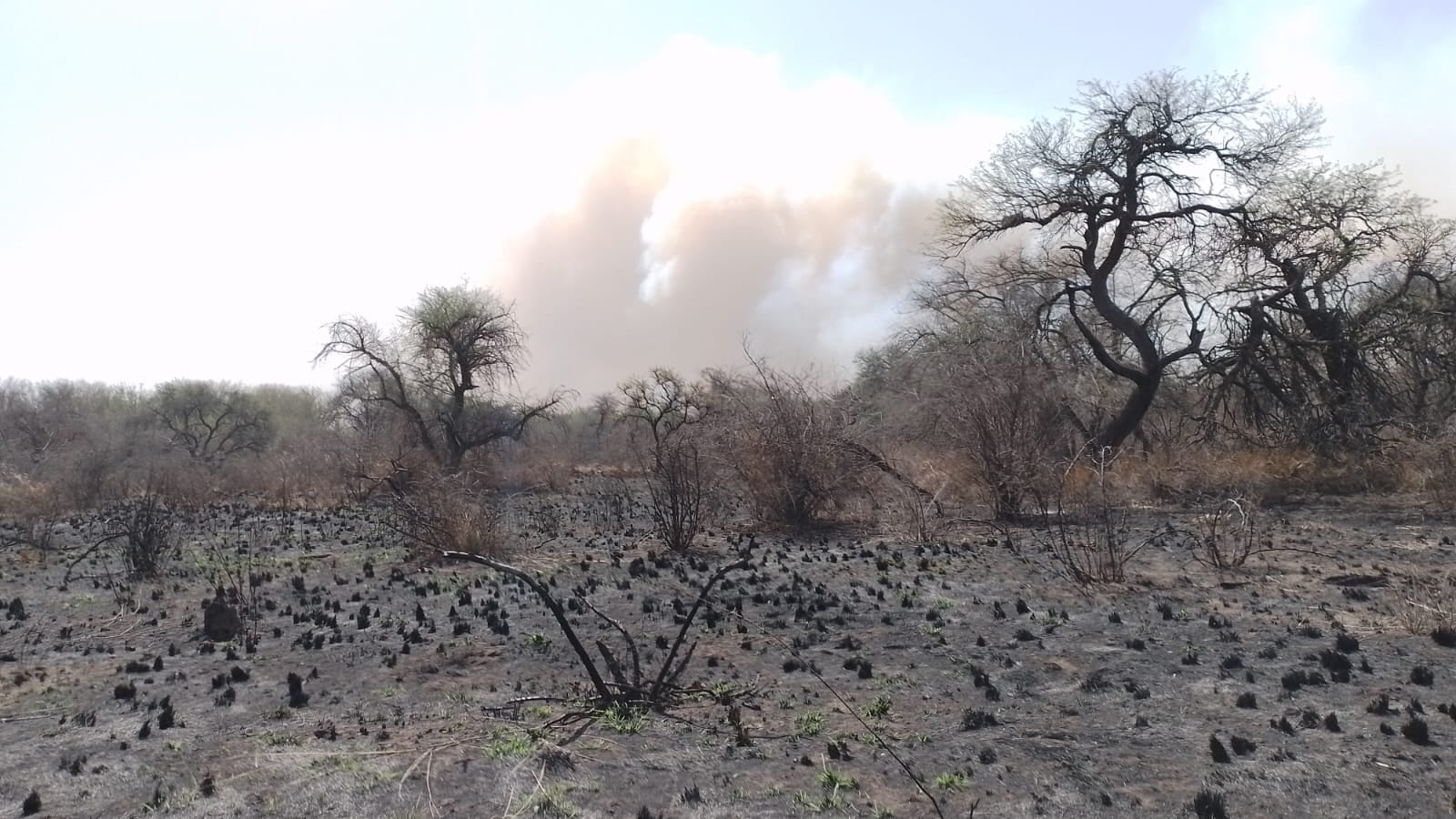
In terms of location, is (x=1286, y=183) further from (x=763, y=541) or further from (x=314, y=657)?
(x=314, y=657)

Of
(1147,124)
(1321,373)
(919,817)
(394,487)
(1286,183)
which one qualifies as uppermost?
(1147,124)

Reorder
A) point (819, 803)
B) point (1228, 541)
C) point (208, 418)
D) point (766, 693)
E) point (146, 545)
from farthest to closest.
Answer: point (208, 418), point (1228, 541), point (146, 545), point (766, 693), point (819, 803)

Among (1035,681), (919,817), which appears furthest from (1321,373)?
(919,817)

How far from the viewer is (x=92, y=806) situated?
15.5 feet

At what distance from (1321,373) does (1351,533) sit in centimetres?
1029

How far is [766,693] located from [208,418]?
62.9 meters

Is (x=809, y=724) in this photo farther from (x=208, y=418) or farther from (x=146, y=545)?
(x=208, y=418)

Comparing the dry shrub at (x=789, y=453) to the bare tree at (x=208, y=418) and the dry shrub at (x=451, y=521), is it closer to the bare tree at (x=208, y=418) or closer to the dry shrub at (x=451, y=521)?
the dry shrub at (x=451, y=521)

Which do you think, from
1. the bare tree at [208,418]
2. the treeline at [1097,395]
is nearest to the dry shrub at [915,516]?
the treeline at [1097,395]

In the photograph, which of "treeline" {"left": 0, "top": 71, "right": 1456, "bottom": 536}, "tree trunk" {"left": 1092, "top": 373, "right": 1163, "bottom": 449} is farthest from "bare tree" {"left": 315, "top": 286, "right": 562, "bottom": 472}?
"tree trunk" {"left": 1092, "top": 373, "right": 1163, "bottom": 449}

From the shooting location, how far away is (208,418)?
2352 inches

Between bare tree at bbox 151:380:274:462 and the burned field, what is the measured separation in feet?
162

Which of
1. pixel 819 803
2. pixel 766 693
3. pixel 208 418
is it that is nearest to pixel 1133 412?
pixel 766 693

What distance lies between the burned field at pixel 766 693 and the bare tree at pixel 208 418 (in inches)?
1938
